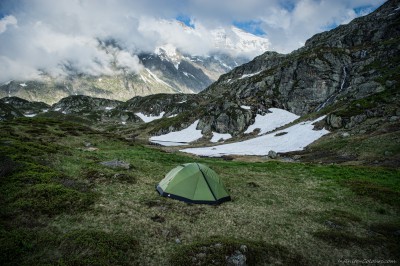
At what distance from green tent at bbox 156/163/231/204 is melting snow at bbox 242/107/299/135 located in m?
89.6

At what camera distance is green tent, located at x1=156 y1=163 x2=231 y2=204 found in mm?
20078

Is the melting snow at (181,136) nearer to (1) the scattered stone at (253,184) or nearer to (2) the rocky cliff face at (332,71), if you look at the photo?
(2) the rocky cliff face at (332,71)

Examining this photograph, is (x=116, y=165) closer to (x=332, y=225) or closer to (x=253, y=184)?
(x=253, y=184)

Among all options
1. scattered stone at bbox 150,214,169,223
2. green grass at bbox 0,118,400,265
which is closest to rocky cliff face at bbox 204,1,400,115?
green grass at bbox 0,118,400,265

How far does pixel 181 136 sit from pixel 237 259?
119 metres

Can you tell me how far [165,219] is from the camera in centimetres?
1652

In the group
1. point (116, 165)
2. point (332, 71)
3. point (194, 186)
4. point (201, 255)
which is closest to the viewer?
point (201, 255)

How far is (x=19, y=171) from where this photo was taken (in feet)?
66.1

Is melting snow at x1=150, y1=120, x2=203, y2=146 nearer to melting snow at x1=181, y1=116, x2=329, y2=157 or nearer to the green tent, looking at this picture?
melting snow at x1=181, y1=116, x2=329, y2=157

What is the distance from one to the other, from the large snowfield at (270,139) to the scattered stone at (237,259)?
58069 millimetres

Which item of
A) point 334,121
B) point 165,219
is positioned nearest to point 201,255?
point 165,219

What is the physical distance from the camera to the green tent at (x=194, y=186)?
790 inches

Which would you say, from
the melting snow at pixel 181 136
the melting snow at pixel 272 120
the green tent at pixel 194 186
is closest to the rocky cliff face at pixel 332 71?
the melting snow at pixel 272 120

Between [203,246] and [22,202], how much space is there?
38.1 feet
